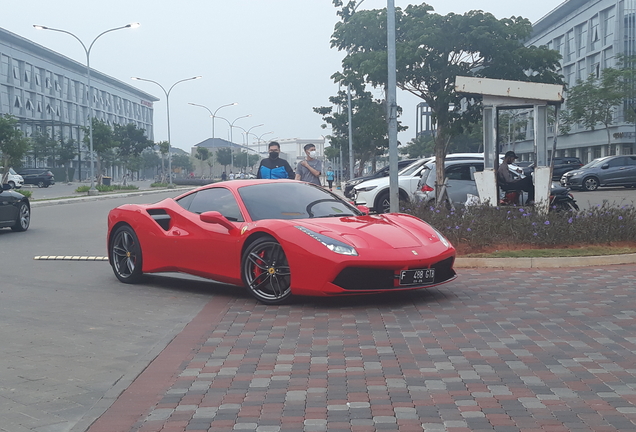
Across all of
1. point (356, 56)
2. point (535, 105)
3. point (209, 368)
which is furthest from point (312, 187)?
point (356, 56)

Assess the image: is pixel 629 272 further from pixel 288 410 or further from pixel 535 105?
pixel 288 410

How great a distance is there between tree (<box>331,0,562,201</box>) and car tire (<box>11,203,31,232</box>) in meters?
12.2

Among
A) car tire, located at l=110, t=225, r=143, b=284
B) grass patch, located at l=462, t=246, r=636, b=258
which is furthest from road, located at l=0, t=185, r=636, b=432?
grass patch, located at l=462, t=246, r=636, b=258

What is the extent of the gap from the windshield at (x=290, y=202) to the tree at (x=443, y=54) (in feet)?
55.3

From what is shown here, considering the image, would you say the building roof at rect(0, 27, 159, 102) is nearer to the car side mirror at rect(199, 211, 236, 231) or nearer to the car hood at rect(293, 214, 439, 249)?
the car side mirror at rect(199, 211, 236, 231)

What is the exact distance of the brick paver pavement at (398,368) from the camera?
4082mm

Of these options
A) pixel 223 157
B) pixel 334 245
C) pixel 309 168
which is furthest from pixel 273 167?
pixel 223 157

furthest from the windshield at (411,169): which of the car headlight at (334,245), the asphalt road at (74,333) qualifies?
the car headlight at (334,245)

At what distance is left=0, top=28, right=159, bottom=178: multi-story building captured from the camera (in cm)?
7962

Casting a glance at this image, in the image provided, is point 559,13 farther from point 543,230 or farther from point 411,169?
point 543,230

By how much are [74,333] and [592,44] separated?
65.4 m

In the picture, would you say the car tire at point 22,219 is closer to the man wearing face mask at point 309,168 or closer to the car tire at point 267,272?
the man wearing face mask at point 309,168

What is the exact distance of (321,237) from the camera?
7312mm

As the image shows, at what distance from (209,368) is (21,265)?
22.6 ft
